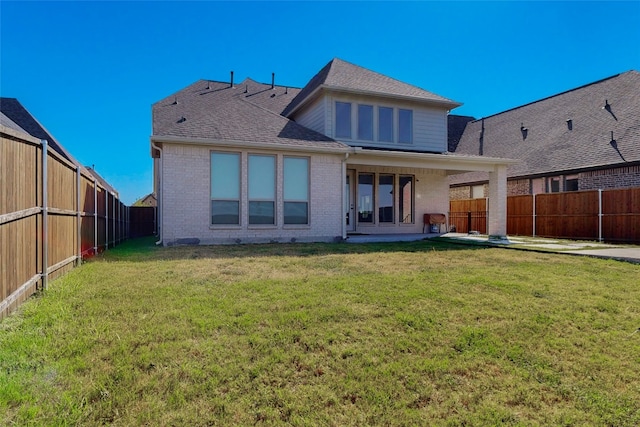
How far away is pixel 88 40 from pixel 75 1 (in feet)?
15.7

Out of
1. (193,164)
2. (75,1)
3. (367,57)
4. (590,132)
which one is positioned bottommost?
(193,164)

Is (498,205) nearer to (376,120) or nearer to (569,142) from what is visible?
(376,120)

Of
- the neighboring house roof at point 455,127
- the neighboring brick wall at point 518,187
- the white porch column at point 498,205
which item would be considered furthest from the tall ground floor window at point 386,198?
the neighboring house roof at point 455,127

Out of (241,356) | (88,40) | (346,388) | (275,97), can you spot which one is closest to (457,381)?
(346,388)

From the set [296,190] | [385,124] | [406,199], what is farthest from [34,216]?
[406,199]

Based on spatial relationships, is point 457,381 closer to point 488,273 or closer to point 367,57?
point 488,273

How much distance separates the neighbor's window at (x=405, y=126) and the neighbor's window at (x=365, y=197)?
1951 mm

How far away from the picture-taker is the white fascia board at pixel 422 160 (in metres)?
12.0

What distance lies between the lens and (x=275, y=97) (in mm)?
17594

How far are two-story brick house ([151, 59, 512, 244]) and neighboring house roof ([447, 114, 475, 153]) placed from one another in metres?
7.83

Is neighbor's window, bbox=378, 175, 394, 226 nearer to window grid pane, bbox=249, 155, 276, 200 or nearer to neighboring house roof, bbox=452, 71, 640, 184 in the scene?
window grid pane, bbox=249, 155, 276, 200

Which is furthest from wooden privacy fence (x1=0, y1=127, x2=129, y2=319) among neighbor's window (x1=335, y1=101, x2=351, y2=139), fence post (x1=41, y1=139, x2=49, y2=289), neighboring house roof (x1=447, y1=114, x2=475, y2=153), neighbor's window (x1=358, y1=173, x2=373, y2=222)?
neighboring house roof (x1=447, y1=114, x2=475, y2=153)

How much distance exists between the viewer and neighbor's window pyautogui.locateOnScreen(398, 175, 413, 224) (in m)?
15.4

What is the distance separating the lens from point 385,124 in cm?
1391
